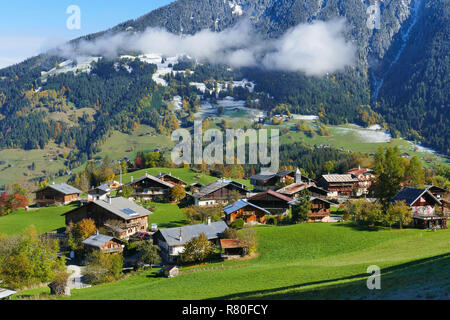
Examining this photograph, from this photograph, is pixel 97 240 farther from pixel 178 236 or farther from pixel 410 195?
pixel 410 195

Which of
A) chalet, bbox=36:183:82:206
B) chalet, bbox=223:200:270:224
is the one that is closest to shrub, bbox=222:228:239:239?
chalet, bbox=223:200:270:224

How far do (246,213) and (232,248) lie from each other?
1851cm

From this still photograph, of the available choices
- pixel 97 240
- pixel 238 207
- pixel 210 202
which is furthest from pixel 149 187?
pixel 97 240

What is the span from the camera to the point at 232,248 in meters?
50.9

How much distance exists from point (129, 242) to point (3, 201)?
44.6 meters

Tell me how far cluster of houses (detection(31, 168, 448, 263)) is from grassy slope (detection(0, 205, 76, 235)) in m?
5.16

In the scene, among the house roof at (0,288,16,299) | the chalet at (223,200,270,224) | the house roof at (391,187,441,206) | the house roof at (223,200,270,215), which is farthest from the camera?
the chalet at (223,200,270,224)

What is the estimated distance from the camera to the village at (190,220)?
5012 centimetres

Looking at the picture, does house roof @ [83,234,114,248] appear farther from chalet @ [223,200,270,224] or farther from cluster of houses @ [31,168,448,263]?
chalet @ [223,200,270,224]

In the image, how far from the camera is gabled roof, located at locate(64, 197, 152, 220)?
65031 mm

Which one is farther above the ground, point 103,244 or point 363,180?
point 363,180

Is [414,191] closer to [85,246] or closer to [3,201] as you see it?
[85,246]

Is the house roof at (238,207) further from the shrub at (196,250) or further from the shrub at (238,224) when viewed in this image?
the shrub at (196,250)
